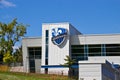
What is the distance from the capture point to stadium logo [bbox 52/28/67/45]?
84625mm

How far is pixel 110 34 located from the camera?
84812 millimetres

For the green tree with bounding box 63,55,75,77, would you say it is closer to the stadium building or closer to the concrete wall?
the stadium building

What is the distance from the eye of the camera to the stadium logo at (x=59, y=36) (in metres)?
84.6

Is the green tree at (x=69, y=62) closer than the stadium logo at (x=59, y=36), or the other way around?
the green tree at (x=69, y=62)

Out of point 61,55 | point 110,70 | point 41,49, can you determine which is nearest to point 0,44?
point 41,49

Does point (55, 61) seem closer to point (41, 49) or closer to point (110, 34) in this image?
point (41, 49)

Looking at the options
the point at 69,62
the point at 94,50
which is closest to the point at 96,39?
the point at 94,50

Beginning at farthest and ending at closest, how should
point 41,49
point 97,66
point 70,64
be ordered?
point 41,49, point 70,64, point 97,66

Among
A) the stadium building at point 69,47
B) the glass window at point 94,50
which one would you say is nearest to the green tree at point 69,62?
the stadium building at point 69,47

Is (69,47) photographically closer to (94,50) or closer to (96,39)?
(94,50)

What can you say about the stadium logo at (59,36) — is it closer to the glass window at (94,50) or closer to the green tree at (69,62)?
the green tree at (69,62)

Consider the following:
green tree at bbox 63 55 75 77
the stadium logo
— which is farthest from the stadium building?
green tree at bbox 63 55 75 77

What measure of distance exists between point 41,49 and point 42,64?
488 centimetres

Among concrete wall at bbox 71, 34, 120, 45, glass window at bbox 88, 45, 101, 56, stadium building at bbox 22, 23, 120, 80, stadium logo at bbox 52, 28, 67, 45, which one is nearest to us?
stadium building at bbox 22, 23, 120, 80
